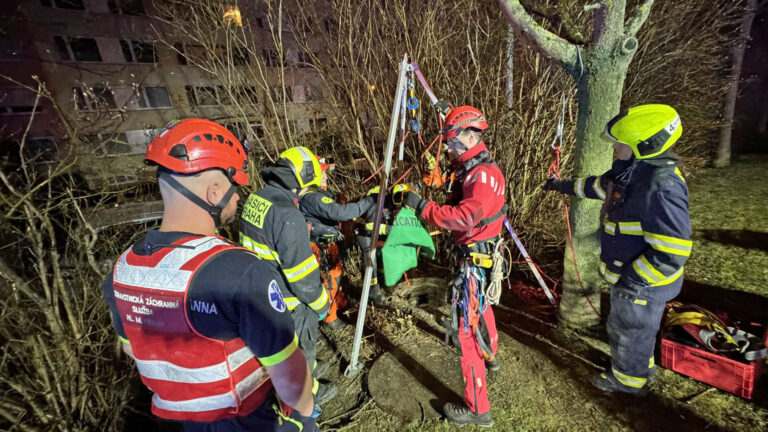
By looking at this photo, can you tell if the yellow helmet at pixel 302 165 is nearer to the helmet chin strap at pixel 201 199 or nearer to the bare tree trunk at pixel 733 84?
the helmet chin strap at pixel 201 199

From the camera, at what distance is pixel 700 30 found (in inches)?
392

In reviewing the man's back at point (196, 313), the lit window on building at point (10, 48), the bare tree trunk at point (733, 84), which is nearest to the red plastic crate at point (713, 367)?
the man's back at point (196, 313)

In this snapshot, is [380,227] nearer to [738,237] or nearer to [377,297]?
[377,297]

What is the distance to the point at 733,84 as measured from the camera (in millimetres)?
10875

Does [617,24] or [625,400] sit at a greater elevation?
[617,24]

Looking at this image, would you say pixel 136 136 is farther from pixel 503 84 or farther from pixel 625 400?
pixel 625 400

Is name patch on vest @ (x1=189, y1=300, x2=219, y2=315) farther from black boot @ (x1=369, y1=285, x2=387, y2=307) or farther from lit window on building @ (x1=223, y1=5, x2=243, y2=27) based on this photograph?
lit window on building @ (x1=223, y1=5, x2=243, y2=27)

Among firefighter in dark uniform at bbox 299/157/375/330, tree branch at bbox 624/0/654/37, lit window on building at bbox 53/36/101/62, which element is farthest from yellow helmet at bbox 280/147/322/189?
lit window on building at bbox 53/36/101/62

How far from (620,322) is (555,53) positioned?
271 cm

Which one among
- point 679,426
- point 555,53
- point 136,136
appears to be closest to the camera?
point 679,426

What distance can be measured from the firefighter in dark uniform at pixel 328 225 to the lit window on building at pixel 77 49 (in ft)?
85.7

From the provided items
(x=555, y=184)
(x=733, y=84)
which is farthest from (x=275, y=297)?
(x=733, y=84)

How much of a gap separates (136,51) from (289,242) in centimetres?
2729

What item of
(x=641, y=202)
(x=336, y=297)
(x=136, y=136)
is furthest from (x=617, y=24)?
(x=136, y=136)
